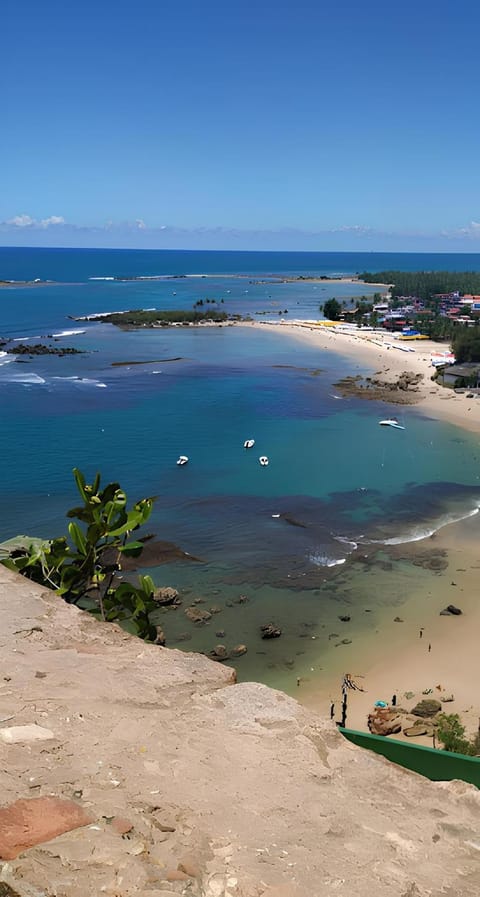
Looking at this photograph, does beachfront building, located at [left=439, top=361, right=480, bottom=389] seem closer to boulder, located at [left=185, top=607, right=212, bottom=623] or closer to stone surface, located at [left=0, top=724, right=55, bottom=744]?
boulder, located at [left=185, top=607, right=212, bottom=623]

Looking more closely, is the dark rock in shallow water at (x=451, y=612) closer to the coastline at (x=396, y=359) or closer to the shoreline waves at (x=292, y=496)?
the shoreline waves at (x=292, y=496)

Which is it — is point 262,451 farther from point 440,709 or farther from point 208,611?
point 440,709

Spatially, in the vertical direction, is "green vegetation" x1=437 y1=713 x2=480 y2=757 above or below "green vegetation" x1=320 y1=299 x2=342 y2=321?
below

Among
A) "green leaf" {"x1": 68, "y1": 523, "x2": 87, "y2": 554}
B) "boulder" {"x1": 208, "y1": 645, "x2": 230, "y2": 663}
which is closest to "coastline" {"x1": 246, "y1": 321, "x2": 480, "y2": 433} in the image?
"boulder" {"x1": 208, "y1": 645, "x2": 230, "y2": 663}

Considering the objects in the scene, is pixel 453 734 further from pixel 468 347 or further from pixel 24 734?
pixel 468 347

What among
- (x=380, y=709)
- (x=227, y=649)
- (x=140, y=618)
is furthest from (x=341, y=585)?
(x=140, y=618)

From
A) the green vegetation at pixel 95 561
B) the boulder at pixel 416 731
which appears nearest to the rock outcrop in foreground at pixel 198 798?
the green vegetation at pixel 95 561
